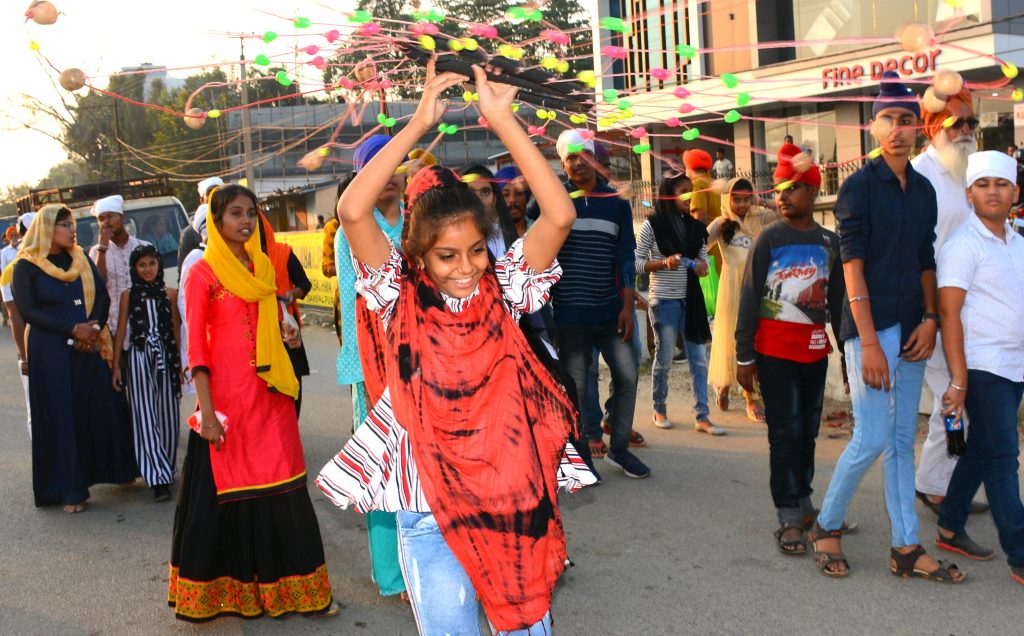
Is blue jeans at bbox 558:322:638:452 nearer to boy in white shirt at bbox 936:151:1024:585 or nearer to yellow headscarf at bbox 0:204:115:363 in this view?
boy in white shirt at bbox 936:151:1024:585

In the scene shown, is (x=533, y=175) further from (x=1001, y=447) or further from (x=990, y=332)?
(x=1001, y=447)

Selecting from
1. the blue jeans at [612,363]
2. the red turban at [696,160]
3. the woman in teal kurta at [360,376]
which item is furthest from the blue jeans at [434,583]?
the red turban at [696,160]

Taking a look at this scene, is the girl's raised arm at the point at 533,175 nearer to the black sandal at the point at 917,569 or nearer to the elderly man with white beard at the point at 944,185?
the black sandal at the point at 917,569

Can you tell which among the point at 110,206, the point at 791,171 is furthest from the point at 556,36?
the point at 110,206

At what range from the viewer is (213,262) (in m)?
4.46

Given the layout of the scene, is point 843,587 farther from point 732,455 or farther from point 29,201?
point 29,201

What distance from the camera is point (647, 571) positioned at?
476 centimetres

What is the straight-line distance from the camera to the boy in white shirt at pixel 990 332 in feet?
13.9

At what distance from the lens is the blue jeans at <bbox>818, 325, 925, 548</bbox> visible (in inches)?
170

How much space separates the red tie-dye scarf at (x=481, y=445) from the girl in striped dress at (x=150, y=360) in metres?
4.40

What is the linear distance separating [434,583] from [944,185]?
360cm

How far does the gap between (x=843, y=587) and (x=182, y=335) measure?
5.18m

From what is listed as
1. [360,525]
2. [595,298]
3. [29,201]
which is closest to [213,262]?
[360,525]

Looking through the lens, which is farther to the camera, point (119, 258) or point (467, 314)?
point (119, 258)
